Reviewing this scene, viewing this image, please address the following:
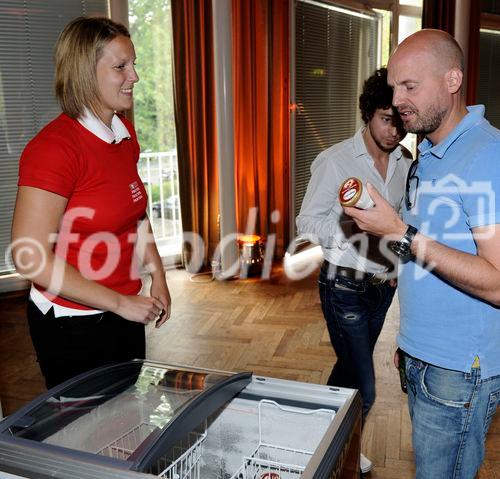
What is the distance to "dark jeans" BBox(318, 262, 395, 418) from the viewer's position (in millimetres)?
1924

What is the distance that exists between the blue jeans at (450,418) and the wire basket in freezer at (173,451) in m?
0.55

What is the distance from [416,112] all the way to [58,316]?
3.41 ft

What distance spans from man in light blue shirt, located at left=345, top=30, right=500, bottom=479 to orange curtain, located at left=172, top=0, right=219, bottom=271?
3514 millimetres

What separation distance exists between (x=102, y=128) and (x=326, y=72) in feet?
15.5

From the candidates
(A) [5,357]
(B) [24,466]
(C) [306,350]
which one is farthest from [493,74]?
(B) [24,466]

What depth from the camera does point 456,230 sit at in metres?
1.30

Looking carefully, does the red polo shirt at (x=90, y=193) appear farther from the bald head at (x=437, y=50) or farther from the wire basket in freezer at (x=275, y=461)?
the bald head at (x=437, y=50)

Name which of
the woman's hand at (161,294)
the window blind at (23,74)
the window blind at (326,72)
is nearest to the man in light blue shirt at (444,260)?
the woman's hand at (161,294)

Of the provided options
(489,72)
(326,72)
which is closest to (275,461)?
(326,72)

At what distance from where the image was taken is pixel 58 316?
4.91 feet

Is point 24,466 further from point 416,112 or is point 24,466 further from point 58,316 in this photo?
point 416,112

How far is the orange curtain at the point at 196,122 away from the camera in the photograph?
182 inches

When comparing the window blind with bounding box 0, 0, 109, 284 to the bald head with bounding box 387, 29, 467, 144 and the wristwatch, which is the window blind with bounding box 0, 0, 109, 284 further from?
the wristwatch

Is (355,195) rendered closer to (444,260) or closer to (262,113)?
(444,260)
